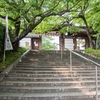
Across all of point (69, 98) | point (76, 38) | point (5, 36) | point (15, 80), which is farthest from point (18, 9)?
point (76, 38)

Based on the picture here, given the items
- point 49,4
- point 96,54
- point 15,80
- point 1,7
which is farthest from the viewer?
point 96,54

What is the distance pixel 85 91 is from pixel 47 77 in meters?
1.76

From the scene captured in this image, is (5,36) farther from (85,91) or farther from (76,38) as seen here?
(76,38)

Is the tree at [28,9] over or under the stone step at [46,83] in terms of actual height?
over

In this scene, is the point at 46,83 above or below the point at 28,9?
below

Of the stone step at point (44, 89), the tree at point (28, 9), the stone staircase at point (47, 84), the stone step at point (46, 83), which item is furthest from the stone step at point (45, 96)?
the tree at point (28, 9)

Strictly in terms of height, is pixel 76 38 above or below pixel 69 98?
above

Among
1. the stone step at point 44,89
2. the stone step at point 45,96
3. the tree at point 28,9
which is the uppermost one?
the tree at point 28,9

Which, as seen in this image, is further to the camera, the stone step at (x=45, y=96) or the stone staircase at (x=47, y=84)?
the stone staircase at (x=47, y=84)

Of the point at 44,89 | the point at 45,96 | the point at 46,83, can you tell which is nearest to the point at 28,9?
the point at 46,83

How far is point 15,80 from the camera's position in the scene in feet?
18.8

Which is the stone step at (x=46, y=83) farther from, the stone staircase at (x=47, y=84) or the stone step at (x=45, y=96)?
the stone step at (x=45, y=96)

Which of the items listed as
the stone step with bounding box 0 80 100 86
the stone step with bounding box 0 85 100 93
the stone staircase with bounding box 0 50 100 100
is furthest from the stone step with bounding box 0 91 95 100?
the stone step with bounding box 0 80 100 86

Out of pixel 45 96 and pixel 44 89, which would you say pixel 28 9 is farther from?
pixel 45 96
